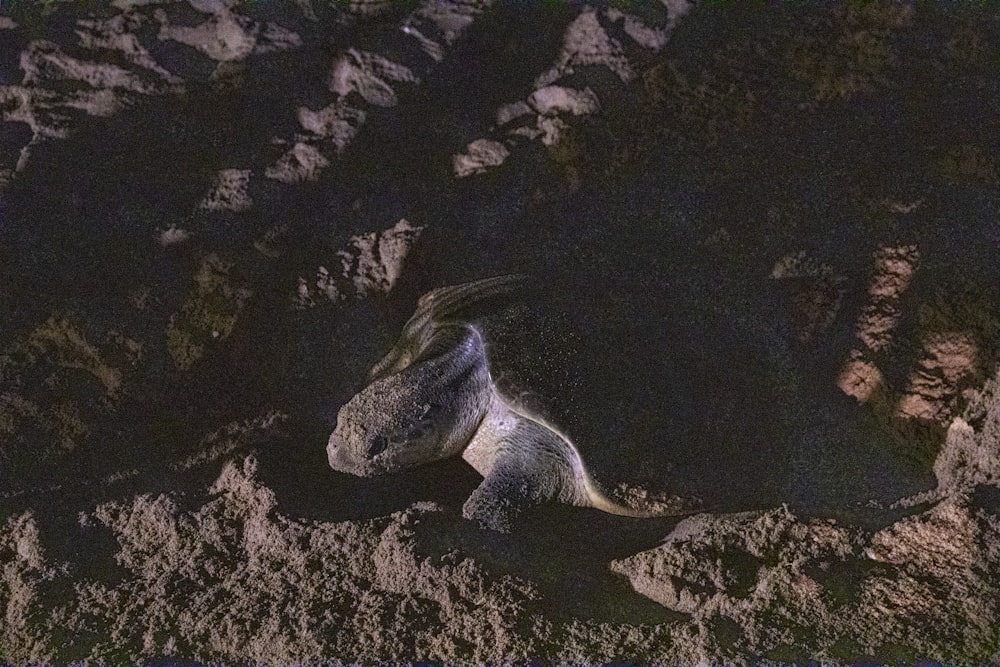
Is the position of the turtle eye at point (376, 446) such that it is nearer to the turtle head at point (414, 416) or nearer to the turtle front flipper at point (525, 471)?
the turtle head at point (414, 416)

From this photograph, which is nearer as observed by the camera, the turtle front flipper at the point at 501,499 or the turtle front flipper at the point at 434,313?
the turtle front flipper at the point at 501,499

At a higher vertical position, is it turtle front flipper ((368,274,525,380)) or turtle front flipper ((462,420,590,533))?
turtle front flipper ((368,274,525,380))

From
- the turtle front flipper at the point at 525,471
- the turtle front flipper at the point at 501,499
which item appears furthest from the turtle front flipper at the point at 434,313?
the turtle front flipper at the point at 501,499

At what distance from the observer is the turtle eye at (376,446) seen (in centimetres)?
207

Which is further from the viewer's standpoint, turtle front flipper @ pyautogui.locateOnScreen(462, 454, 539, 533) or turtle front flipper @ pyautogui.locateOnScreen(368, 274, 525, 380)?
turtle front flipper @ pyautogui.locateOnScreen(368, 274, 525, 380)

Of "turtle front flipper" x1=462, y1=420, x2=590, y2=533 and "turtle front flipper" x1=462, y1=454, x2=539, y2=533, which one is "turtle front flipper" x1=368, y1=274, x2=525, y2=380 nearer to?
"turtle front flipper" x1=462, y1=420, x2=590, y2=533

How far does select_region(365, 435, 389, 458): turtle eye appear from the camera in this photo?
6.81 ft

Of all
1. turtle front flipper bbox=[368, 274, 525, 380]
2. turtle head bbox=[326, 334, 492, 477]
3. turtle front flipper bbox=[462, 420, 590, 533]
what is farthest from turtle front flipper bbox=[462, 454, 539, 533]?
turtle front flipper bbox=[368, 274, 525, 380]

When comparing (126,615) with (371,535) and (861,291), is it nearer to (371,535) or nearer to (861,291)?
(371,535)

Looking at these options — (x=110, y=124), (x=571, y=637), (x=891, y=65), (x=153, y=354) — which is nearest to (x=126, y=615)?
(x=153, y=354)

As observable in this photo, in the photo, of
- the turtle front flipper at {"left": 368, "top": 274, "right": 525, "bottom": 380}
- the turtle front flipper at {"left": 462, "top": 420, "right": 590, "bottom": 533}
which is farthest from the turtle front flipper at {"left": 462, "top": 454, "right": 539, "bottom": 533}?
the turtle front flipper at {"left": 368, "top": 274, "right": 525, "bottom": 380}

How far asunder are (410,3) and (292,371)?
174cm

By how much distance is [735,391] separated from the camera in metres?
2.26

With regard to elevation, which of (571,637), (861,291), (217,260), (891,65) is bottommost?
(571,637)
